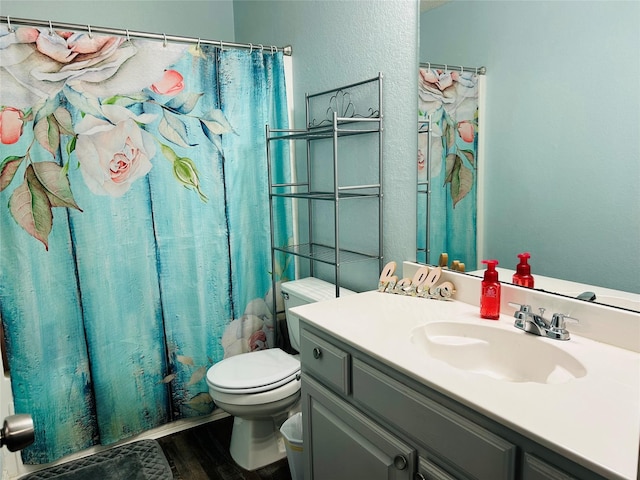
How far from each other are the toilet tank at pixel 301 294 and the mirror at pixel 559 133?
781 mm

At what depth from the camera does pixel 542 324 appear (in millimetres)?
1323

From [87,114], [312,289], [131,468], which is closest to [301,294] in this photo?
[312,289]

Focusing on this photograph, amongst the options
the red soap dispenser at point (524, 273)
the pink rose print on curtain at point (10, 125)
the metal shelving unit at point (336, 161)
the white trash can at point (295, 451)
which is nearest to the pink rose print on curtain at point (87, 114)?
→ the pink rose print on curtain at point (10, 125)

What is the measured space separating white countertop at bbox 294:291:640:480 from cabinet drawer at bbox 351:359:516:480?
6 cm

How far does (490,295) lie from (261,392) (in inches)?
39.7

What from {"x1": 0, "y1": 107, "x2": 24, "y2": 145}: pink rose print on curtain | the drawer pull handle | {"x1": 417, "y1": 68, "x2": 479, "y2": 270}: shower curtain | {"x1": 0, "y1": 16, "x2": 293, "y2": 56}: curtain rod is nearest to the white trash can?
the drawer pull handle

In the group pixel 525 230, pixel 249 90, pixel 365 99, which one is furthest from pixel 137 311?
pixel 525 230

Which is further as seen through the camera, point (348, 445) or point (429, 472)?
point (348, 445)

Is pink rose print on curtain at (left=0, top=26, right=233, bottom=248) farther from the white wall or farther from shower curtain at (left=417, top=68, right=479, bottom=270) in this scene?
shower curtain at (left=417, top=68, right=479, bottom=270)

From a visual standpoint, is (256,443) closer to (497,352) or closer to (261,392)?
(261,392)

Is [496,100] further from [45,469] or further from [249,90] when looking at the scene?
[45,469]

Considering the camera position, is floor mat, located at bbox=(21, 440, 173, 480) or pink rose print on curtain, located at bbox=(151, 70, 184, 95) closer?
floor mat, located at bbox=(21, 440, 173, 480)

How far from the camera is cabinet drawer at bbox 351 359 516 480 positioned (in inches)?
38.2

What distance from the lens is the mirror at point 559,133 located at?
4.00ft
